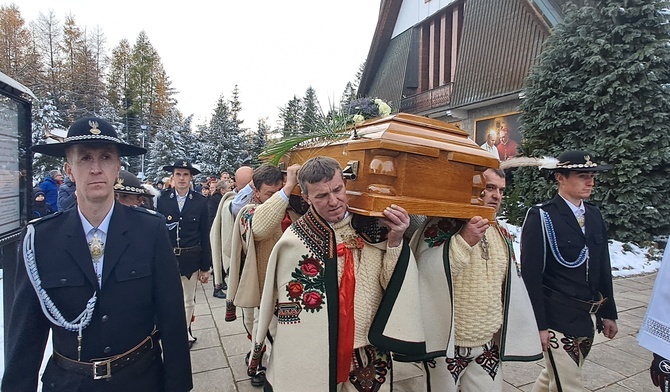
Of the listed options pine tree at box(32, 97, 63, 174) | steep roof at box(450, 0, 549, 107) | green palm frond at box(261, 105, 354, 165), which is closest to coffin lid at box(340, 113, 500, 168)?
green palm frond at box(261, 105, 354, 165)

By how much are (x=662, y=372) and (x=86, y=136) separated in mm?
3140

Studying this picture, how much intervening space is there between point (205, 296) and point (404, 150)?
214 inches

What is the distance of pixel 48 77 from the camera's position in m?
32.0

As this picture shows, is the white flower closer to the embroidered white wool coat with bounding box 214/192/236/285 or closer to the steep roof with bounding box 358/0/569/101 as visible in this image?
A: the embroidered white wool coat with bounding box 214/192/236/285

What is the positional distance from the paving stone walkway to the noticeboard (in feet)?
6.90

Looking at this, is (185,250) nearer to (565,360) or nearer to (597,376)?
(565,360)

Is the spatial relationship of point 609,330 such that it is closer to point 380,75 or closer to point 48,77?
point 380,75

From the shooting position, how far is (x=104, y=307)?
1722 millimetres

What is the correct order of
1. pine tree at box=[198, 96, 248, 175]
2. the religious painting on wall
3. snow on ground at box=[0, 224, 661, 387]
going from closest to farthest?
1. snow on ground at box=[0, 224, 661, 387]
2. the religious painting on wall
3. pine tree at box=[198, 96, 248, 175]

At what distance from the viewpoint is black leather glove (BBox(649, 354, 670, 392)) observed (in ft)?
6.30

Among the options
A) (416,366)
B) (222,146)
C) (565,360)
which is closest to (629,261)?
(416,366)

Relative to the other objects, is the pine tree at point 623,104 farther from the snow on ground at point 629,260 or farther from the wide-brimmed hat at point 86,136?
the wide-brimmed hat at point 86,136

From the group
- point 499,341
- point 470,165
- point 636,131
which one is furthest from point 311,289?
point 636,131

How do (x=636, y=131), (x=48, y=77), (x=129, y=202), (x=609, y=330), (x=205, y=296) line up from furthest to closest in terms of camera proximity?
(x=48, y=77) → (x=636, y=131) → (x=205, y=296) → (x=129, y=202) → (x=609, y=330)
